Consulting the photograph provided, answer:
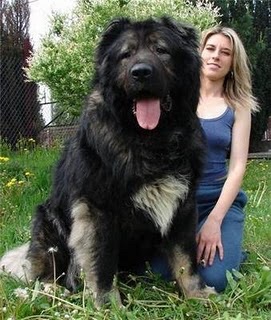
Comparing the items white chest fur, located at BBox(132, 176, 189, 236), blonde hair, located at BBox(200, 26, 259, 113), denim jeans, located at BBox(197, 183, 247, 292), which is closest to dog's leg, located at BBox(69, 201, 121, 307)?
white chest fur, located at BBox(132, 176, 189, 236)

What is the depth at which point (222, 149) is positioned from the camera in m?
3.98

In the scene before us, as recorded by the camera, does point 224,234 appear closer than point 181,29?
No

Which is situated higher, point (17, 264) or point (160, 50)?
point (160, 50)

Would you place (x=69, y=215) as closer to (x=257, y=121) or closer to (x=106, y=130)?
(x=106, y=130)

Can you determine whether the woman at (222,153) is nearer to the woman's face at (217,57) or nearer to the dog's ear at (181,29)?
the woman's face at (217,57)

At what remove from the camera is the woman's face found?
4000mm

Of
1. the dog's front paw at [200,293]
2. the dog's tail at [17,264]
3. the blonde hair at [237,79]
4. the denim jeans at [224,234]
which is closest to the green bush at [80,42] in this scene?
the blonde hair at [237,79]

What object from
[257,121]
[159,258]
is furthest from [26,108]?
[159,258]

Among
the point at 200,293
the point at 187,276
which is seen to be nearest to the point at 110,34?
the point at 187,276

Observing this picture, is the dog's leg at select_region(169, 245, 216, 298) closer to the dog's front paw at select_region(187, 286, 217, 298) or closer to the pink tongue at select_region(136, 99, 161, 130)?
the dog's front paw at select_region(187, 286, 217, 298)

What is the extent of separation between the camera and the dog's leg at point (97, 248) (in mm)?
3088

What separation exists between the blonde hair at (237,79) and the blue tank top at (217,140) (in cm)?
13

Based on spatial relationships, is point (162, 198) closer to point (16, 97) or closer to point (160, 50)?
point (160, 50)

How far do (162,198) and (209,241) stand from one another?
0.67 m
